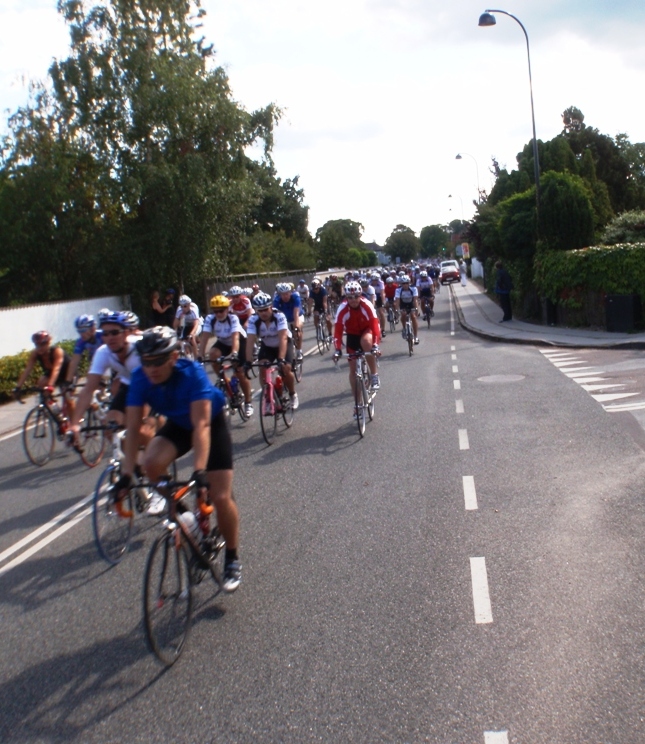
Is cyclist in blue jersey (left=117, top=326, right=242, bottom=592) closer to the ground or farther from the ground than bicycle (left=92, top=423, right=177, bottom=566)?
farther from the ground

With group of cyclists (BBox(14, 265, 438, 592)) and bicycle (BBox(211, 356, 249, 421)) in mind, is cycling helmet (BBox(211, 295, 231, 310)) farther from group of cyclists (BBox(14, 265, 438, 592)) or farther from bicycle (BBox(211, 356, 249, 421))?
bicycle (BBox(211, 356, 249, 421))

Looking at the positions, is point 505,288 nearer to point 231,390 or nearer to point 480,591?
point 231,390

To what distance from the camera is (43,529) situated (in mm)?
8156

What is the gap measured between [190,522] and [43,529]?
3.46 metres

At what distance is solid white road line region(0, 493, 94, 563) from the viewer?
7.53 meters

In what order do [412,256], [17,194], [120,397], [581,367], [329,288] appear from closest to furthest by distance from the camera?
[120,397]
[581,367]
[17,194]
[329,288]
[412,256]

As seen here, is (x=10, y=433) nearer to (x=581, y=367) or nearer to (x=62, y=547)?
(x=62, y=547)

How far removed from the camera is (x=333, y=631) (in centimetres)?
522

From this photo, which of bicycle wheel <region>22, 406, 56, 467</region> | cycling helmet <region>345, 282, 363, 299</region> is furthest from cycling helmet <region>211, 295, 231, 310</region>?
bicycle wheel <region>22, 406, 56, 467</region>

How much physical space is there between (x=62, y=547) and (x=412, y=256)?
16114 centimetres

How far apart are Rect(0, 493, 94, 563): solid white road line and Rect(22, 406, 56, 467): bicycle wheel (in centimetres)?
231

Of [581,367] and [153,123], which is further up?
[153,123]

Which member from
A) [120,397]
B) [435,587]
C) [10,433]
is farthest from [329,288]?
[435,587]

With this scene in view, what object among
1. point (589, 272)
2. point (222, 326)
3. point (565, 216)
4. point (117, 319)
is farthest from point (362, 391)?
point (565, 216)
